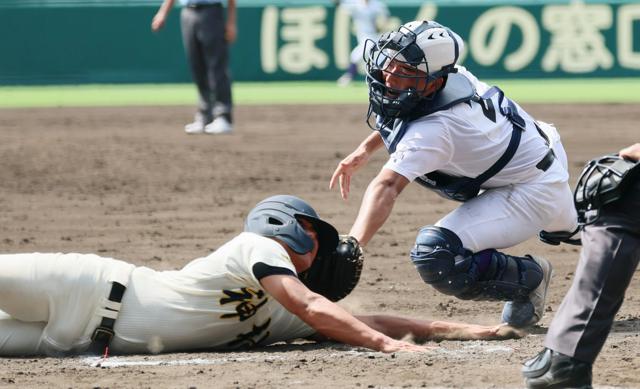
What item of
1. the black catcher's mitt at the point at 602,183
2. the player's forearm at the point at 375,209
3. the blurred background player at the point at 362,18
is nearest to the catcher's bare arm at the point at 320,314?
the player's forearm at the point at 375,209

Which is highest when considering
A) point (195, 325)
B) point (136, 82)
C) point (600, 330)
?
point (600, 330)

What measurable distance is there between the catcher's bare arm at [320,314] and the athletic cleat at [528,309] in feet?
2.85

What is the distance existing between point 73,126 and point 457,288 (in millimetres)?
10760

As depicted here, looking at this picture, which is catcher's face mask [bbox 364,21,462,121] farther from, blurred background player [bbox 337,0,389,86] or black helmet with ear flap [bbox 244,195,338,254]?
blurred background player [bbox 337,0,389,86]

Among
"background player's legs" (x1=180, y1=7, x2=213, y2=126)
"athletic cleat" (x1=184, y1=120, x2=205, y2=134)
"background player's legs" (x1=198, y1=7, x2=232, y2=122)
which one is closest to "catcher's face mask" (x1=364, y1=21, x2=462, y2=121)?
"background player's legs" (x1=198, y1=7, x2=232, y2=122)

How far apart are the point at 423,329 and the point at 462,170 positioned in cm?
89

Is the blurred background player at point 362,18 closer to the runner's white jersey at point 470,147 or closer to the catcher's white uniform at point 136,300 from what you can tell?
the runner's white jersey at point 470,147

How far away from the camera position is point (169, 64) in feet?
74.0

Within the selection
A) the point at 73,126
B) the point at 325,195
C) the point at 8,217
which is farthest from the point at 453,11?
the point at 8,217

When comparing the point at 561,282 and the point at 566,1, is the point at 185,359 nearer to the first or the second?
the point at 561,282

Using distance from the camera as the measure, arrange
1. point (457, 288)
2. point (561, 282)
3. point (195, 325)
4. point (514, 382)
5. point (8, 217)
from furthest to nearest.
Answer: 1. point (8, 217)
2. point (561, 282)
3. point (457, 288)
4. point (195, 325)
5. point (514, 382)

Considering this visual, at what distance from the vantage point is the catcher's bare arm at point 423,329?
5949 mm

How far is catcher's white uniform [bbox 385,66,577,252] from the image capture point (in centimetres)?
597

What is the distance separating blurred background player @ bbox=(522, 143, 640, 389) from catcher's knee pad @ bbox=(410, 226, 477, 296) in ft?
4.92
